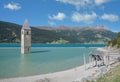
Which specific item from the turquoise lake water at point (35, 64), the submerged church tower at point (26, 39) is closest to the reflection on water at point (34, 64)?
the turquoise lake water at point (35, 64)

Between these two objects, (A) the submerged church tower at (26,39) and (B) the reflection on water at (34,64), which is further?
(A) the submerged church tower at (26,39)

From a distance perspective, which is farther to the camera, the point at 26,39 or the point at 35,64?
the point at 26,39

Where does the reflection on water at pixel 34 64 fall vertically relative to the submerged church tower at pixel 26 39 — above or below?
below

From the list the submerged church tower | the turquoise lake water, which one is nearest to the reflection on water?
the turquoise lake water

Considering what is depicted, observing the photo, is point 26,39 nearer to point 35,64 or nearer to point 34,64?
point 34,64

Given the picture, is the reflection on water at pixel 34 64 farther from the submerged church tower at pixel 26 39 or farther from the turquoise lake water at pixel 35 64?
the submerged church tower at pixel 26 39

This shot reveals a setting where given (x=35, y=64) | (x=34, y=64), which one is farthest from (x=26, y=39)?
(x=35, y=64)

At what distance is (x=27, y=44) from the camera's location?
82.1m

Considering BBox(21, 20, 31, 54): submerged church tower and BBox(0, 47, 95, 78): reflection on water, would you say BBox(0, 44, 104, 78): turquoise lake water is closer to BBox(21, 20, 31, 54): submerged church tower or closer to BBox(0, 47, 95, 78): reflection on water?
BBox(0, 47, 95, 78): reflection on water

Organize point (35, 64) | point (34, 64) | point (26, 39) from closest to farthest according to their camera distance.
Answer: point (35, 64), point (34, 64), point (26, 39)

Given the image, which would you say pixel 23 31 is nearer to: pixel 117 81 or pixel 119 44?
pixel 119 44

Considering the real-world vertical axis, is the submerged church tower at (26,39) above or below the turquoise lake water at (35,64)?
above

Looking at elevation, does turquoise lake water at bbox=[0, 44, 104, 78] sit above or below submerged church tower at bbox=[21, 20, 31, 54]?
below

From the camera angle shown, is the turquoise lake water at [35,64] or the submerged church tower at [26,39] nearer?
the turquoise lake water at [35,64]
